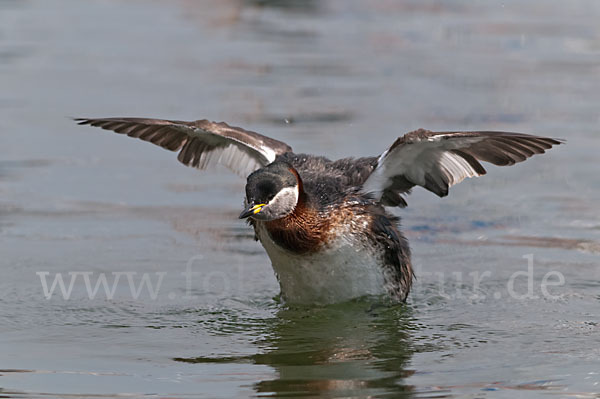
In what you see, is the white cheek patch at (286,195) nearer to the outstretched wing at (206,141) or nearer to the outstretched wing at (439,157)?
the outstretched wing at (439,157)

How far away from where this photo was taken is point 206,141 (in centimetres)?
1044

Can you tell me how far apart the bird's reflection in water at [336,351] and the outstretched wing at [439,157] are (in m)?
1.06

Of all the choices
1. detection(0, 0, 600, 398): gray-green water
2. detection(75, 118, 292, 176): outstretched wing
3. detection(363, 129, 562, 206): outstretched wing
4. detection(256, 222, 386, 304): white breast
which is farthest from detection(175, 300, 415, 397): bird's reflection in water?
detection(75, 118, 292, 176): outstretched wing

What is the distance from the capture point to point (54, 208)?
38.9ft

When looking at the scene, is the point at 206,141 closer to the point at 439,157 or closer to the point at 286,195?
the point at 286,195

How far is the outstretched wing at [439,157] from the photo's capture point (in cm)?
896

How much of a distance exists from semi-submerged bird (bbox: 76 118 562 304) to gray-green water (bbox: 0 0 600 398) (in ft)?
1.00

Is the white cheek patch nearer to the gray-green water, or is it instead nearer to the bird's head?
the bird's head

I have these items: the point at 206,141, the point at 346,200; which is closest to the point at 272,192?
the point at 346,200

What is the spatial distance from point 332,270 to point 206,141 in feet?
6.69

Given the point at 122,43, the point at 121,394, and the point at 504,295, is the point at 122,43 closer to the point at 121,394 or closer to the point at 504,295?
the point at 504,295

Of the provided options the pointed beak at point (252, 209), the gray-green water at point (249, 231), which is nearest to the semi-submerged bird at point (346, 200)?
the pointed beak at point (252, 209)

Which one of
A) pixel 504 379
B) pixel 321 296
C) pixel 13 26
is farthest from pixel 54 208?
pixel 13 26

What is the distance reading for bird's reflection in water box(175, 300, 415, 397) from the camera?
739cm
